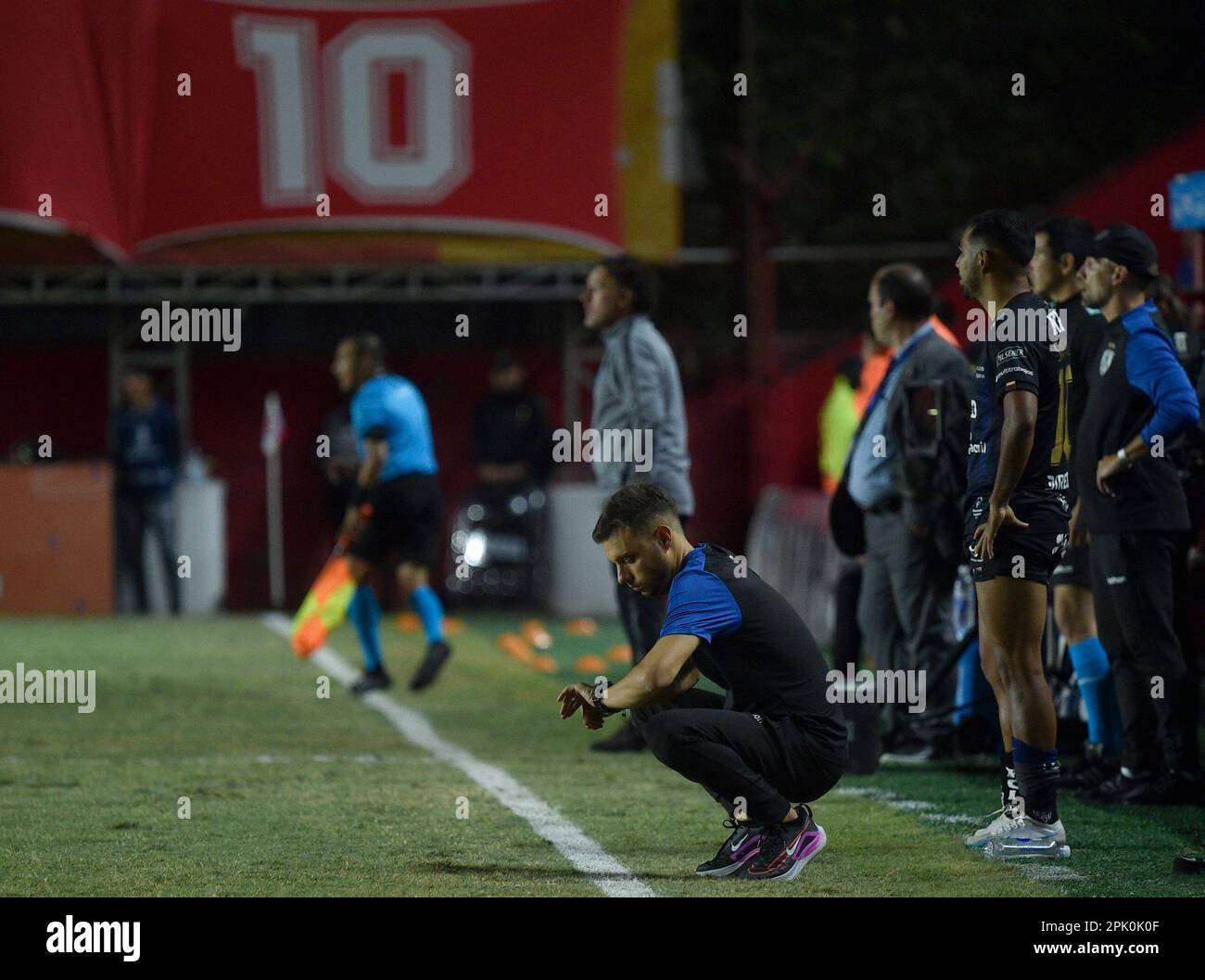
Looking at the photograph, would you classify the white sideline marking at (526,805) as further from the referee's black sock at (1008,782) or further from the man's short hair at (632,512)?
the referee's black sock at (1008,782)

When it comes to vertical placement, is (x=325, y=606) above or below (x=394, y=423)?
below

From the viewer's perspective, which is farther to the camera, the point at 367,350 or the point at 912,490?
the point at 367,350

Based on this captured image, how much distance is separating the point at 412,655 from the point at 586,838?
277 inches

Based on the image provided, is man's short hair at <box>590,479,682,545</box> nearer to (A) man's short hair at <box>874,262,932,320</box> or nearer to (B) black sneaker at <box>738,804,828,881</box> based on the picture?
(B) black sneaker at <box>738,804,828,881</box>

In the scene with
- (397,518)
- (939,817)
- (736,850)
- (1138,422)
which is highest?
(1138,422)

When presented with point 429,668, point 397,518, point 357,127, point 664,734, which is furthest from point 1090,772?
point 357,127

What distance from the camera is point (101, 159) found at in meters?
16.5

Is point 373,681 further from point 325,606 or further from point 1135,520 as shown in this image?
point 1135,520

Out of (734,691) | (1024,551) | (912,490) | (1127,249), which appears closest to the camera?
(734,691)

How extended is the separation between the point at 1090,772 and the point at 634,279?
2.98m

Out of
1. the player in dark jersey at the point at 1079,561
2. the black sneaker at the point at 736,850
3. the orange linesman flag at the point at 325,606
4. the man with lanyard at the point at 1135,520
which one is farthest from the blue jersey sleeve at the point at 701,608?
the orange linesman flag at the point at 325,606

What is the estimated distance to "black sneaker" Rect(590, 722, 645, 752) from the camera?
918 cm

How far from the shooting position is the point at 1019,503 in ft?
21.0

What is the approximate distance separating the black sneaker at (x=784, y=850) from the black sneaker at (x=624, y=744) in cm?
303
